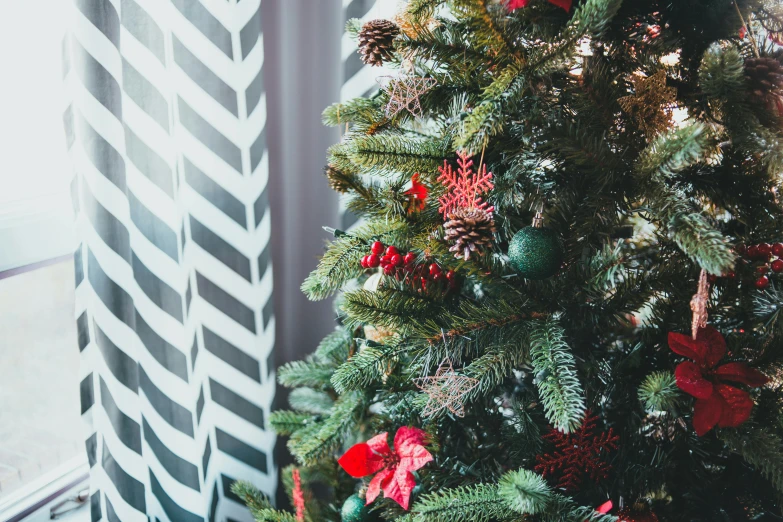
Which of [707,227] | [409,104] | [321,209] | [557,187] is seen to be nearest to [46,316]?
[321,209]

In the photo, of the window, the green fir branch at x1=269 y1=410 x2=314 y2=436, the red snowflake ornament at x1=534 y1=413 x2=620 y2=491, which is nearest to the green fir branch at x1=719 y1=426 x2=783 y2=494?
the red snowflake ornament at x1=534 y1=413 x2=620 y2=491

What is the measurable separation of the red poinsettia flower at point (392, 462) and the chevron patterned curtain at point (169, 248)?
0.35 meters

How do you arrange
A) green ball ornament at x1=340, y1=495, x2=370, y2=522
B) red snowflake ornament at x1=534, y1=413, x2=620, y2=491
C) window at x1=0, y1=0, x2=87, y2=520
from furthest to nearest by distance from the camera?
window at x1=0, y1=0, x2=87, y2=520, green ball ornament at x1=340, y1=495, x2=370, y2=522, red snowflake ornament at x1=534, y1=413, x2=620, y2=491

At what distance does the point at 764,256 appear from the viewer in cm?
50

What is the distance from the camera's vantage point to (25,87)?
0.84 m

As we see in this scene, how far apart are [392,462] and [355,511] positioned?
122 mm

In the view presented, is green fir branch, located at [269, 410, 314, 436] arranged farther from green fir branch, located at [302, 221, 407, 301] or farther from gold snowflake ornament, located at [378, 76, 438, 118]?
gold snowflake ornament, located at [378, 76, 438, 118]

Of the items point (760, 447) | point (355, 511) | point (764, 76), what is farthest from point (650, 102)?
point (355, 511)

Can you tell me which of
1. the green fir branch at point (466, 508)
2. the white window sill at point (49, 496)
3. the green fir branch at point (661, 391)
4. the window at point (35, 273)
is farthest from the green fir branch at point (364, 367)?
the white window sill at point (49, 496)

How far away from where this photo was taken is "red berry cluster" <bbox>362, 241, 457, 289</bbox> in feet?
1.87

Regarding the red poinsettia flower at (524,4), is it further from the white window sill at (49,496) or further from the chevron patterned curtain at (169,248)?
the white window sill at (49,496)

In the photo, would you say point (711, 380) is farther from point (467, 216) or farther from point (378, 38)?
point (378, 38)

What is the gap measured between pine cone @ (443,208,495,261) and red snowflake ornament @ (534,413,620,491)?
23 centimetres

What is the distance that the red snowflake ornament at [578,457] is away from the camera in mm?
546
